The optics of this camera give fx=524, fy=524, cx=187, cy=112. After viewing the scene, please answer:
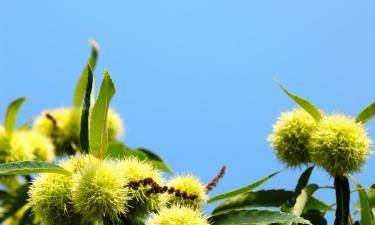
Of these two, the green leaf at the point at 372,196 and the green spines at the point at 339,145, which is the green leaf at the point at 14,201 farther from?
the green leaf at the point at 372,196

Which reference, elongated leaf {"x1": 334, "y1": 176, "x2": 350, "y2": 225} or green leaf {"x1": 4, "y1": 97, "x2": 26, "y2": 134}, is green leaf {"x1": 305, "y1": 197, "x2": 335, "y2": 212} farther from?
green leaf {"x1": 4, "y1": 97, "x2": 26, "y2": 134}

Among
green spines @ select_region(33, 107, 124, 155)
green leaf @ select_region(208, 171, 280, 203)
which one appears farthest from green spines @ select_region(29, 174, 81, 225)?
green spines @ select_region(33, 107, 124, 155)

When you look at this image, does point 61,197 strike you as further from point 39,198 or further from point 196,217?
point 196,217

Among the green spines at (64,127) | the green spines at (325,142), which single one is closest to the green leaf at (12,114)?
the green spines at (64,127)

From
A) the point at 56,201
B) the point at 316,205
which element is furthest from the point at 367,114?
the point at 56,201

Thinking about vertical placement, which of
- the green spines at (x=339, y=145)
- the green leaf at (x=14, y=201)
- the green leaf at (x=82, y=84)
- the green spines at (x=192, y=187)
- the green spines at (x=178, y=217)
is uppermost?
the green leaf at (x=82, y=84)

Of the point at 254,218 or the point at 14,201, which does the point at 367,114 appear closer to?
the point at 254,218

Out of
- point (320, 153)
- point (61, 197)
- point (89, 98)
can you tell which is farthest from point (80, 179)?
point (320, 153)
